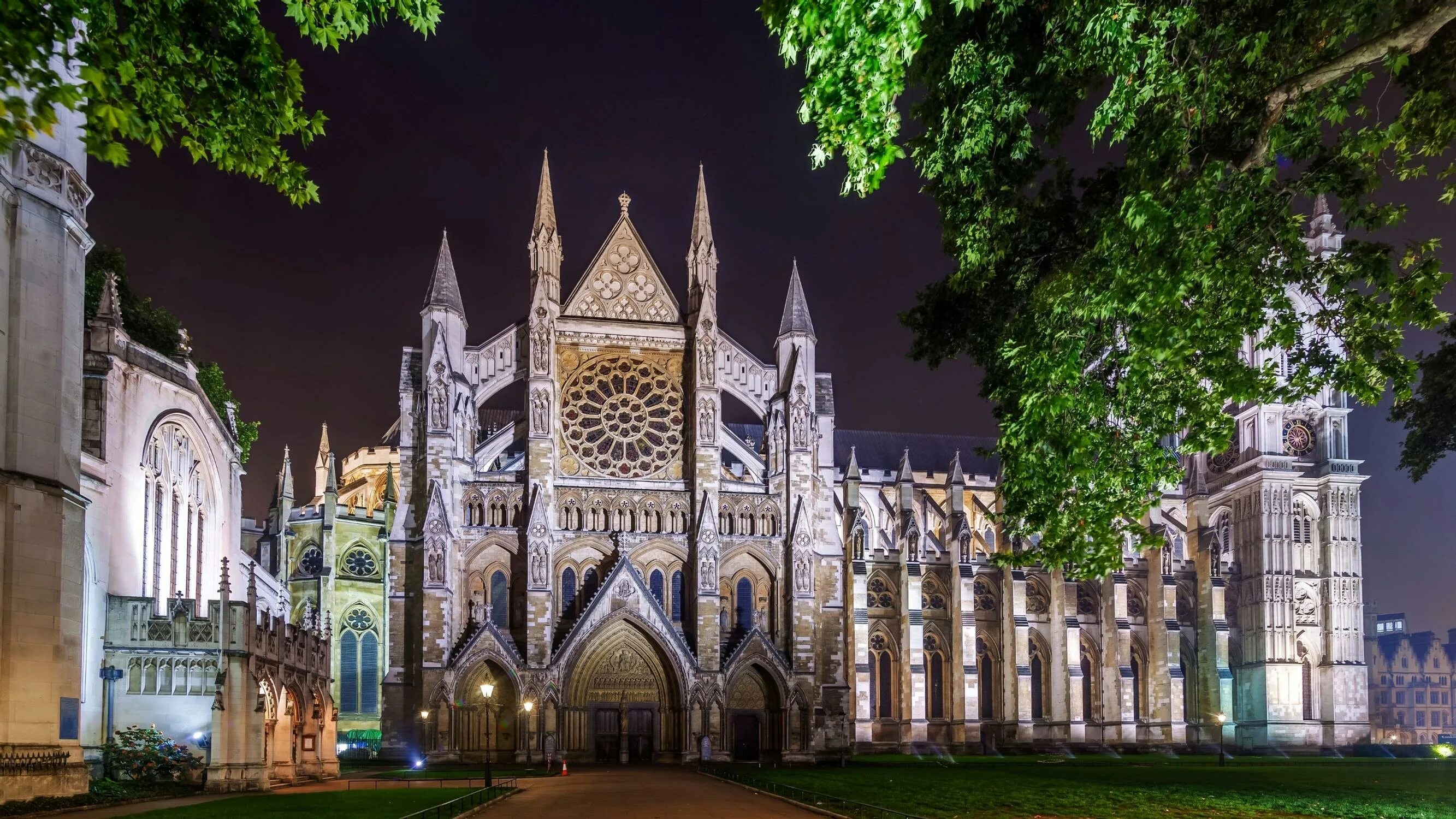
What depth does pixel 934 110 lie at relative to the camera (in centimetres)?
1345

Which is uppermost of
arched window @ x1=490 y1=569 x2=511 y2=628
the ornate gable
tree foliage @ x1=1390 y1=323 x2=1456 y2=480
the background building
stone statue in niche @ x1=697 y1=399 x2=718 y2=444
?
the ornate gable

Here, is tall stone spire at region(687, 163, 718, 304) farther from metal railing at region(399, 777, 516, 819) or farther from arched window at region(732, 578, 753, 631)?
metal railing at region(399, 777, 516, 819)

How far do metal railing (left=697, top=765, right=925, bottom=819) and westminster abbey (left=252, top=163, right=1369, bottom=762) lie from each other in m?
10.7

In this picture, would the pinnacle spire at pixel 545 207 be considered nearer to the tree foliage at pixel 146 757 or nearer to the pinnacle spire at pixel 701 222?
the pinnacle spire at pixel 701 222

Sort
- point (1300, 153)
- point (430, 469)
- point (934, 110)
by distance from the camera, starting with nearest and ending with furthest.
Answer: point (1300, 153) < point (934, 110) < point (430, 469)

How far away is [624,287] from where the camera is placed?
165 feet

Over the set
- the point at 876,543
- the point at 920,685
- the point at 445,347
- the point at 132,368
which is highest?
the point at 445,347

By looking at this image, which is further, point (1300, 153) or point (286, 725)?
point (286, 725)

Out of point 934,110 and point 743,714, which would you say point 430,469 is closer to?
point 743,714

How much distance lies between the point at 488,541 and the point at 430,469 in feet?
12.0

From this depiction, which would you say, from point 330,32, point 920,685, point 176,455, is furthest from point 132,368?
point 920,685

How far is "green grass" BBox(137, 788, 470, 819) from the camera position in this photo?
19031 mm

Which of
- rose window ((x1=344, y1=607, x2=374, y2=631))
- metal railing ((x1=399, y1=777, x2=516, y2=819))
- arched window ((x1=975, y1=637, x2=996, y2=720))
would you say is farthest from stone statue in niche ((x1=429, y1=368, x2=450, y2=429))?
arched window ((x1=975, y1=637, x2=996, y2=720))

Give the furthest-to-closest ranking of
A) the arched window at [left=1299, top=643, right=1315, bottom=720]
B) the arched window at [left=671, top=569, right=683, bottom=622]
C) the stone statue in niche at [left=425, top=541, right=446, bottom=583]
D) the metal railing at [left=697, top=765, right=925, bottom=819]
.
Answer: the arched window at [left=1299, top=643, right=1315, bottom=720] → the arched window at [left=671, top=569, right=683, bottom=622] → the stone statue in niche at [left=425, top=541, right=446, bottom=583] → the metal railing at [left=697, top=765, right=925, bottom=819]
